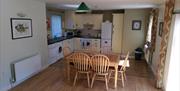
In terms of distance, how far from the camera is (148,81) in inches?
163

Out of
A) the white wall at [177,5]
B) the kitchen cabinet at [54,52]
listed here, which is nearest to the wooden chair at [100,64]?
the white wall at [177,5]

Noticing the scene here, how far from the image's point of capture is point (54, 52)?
5.75 meters

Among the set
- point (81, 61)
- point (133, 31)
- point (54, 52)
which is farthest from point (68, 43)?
point (81, 61)

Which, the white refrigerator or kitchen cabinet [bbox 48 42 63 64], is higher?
the white refrigerator

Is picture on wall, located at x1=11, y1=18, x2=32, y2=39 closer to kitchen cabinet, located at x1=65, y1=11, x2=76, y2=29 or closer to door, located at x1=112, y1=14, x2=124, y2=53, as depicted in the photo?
kitchen cabinet, located at x1=65, y1=11, x2=76, y2=29

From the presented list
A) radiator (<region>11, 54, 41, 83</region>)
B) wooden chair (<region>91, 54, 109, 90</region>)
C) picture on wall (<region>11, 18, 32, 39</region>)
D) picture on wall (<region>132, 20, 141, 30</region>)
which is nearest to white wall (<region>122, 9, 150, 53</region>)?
picture on wall (<region>132, 20, 141, 30</region>)

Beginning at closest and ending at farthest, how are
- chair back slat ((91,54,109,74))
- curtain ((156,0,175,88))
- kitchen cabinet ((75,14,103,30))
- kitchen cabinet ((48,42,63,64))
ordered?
curtain ((156,0,175,88)) < chair back slat ((91,54,109,74)) < kitchen cabinet ((48,42,63,64)) < kitchen cabinet ((75,14,103,30))

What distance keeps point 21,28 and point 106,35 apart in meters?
3.97

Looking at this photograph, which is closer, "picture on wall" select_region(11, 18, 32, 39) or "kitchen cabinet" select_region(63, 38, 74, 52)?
"picture on wall" select_region(11, 18, 32, 39)

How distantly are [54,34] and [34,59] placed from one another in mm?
2813

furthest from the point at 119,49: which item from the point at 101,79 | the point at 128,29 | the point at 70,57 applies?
the point at 70,57

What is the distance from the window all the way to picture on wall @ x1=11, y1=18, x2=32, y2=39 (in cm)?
268

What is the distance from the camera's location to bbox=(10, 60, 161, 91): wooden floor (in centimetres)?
366

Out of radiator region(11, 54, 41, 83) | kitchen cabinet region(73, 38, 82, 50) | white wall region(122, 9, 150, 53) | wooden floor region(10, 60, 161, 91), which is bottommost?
wooden floor region(10, 60, 161, 91)
